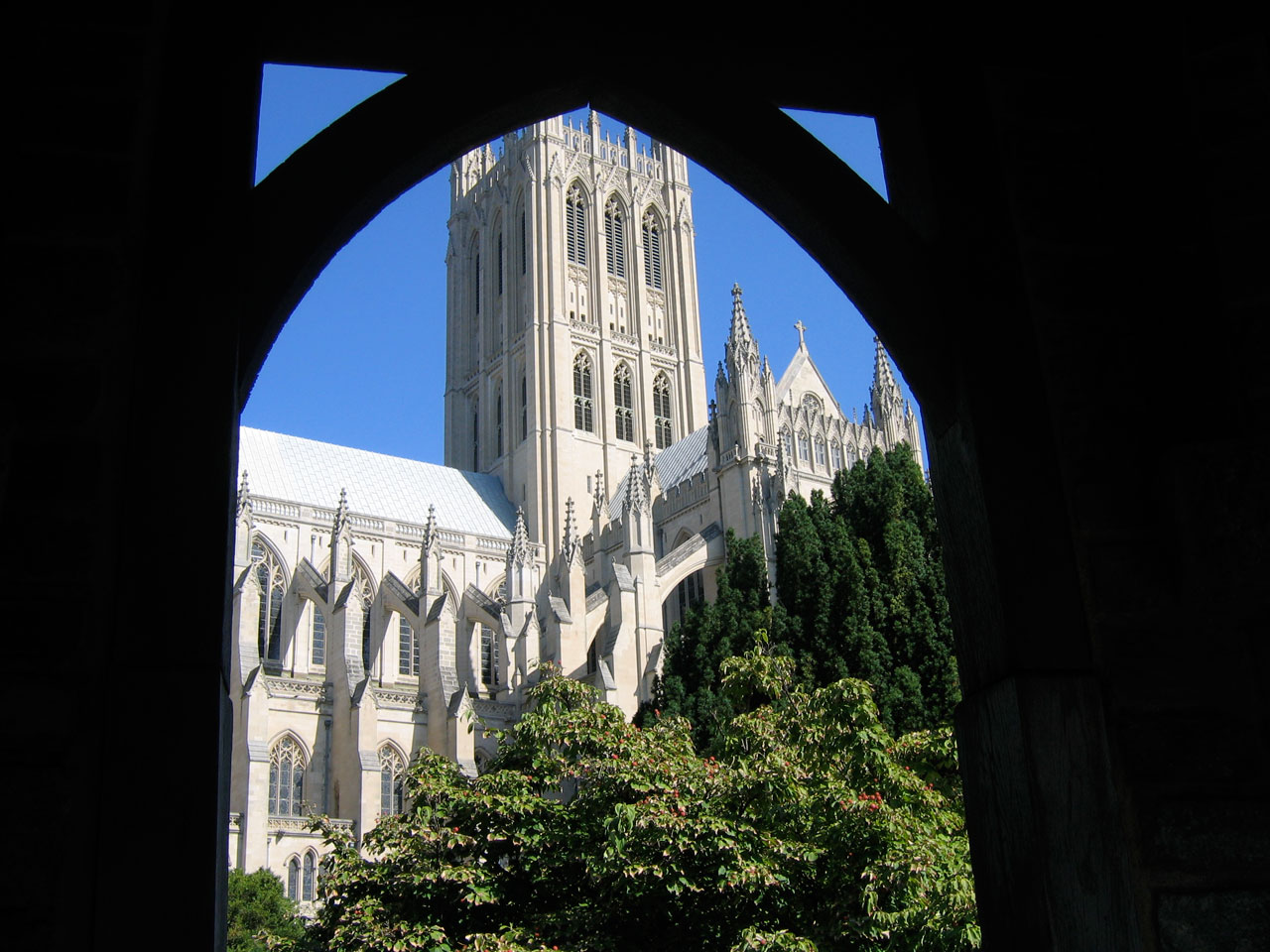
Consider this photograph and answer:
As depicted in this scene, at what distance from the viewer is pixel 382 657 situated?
40.9 meters

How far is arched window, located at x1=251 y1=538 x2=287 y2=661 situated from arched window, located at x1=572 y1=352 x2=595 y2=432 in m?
14.8

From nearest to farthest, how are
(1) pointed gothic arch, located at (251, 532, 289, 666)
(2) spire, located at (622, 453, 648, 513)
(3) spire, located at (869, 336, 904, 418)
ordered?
(2) spire, located at (622, 453, 648, 513) → (1) pointed gothic arch, located at (251, 532, 289, 666) → (3) spire, located at (869, 336, 904, 418)

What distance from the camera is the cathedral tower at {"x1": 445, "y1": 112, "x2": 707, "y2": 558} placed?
52625mm

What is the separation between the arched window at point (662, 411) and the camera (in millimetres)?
55750

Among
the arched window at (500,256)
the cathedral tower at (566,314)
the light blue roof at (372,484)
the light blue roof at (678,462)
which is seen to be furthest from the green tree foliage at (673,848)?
the arched window at (500,256)

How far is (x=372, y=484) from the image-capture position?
164 ft

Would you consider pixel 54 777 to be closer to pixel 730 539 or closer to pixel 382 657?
pixel 730 539

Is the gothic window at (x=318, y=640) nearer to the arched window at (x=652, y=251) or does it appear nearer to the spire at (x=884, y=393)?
the spire at (x=884, y=393)

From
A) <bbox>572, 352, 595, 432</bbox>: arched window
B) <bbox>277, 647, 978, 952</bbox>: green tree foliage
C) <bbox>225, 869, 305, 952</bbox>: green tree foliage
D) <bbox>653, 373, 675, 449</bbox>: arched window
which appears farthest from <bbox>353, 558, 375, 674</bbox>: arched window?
<bbox>277, 647, 978, 952</bbox>: green tree foliage

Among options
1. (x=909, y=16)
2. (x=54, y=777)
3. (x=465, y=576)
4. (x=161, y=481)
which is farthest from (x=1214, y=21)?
(x=465, y=576)

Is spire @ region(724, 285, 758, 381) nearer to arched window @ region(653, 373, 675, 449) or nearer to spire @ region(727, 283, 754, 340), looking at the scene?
spire @ region(727, 283, 754, 340)

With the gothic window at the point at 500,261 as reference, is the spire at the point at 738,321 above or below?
below

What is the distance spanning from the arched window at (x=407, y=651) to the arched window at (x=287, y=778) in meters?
6.04

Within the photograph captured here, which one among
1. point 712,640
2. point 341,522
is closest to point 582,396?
point 341,522
